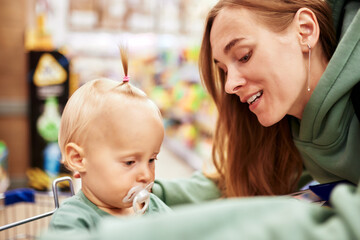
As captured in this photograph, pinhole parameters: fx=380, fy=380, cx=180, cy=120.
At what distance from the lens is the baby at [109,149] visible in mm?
1068

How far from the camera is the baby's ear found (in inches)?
43.2

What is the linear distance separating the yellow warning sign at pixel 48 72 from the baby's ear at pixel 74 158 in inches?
107

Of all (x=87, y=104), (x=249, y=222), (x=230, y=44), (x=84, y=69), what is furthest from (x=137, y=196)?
(x=84, y=69)

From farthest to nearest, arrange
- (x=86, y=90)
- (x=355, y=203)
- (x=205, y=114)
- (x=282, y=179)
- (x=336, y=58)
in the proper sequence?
1. (x=205, y=114)
2. (x=282, y=179)
3. (x=336, y=58)
4. (x=86, y=90)
5. (x=355, y=203)

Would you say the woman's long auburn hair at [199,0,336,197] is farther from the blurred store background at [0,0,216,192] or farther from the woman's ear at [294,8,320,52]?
the woman's ear at [294,8,320,52]

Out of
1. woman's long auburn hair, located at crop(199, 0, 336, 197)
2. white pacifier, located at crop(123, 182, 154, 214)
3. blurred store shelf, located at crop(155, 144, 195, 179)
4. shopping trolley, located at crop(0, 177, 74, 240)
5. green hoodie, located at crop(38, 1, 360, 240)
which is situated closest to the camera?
green hoodie, located at crop(38, 1, 360, 240)

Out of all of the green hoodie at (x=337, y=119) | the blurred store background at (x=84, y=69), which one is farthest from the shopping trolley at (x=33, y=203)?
the green hoodie at (x=337, y=119)

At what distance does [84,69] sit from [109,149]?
762 cm

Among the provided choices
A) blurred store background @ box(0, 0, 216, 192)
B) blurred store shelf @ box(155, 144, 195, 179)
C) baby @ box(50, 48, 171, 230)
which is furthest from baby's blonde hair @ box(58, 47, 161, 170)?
blurred store shelf @ box(155, 144, 195, 179)

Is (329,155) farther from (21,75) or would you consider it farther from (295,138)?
(21,75)

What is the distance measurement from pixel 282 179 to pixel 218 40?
0.73 meters

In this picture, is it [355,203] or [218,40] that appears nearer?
[355,203]

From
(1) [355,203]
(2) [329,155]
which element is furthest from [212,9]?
(1) [355,203]

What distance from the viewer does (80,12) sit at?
7535 millimetres
